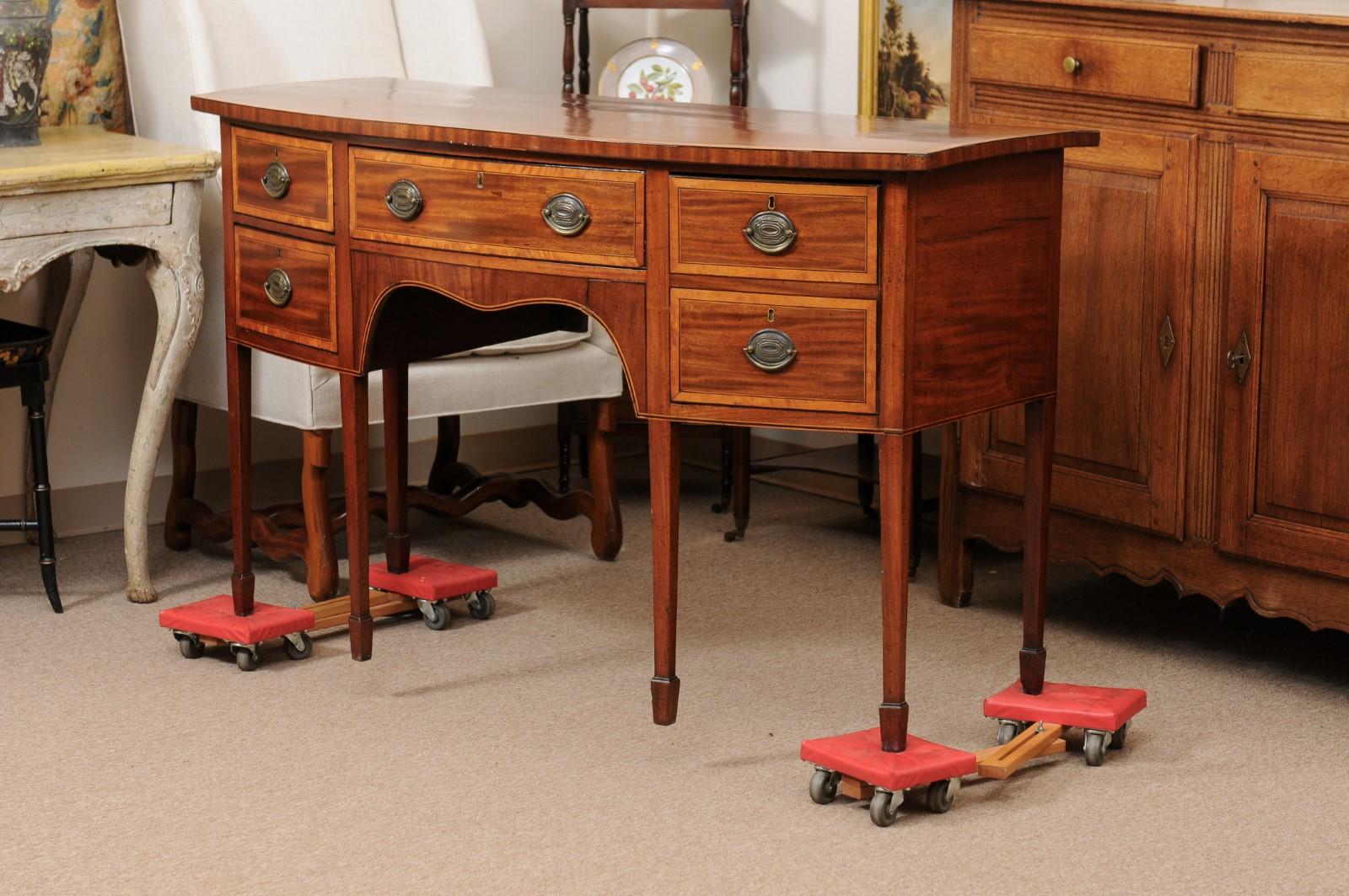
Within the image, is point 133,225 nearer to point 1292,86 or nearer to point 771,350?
point 771,350

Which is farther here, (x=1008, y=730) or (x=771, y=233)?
(x=1008, y=730)

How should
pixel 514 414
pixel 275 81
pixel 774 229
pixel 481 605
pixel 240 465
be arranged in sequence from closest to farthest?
pixel 774 229, pixel 240 465, pixel 481 605, pixel 275 81, pixel 514 414

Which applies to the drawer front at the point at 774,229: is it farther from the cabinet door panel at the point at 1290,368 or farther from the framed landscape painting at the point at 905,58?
the framed landscape painting at the point at 905,58

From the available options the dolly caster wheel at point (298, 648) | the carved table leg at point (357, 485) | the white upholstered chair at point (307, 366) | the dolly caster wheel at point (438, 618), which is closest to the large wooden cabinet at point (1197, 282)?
the white upholstered chair at point (307, 366)

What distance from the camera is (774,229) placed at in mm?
2631

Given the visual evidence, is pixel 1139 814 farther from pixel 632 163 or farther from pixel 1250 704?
pixel 632 163

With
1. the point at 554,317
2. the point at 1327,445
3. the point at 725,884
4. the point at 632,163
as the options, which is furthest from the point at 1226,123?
the point at 725,884

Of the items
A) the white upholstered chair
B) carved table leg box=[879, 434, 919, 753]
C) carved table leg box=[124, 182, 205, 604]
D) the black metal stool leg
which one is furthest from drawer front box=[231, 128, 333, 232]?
carved table leg box=[879, 434, 919, 753]

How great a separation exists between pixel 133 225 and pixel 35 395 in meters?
0.39

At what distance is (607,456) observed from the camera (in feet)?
13.6

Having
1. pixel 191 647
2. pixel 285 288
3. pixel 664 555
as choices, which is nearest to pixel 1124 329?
pixel 664 555

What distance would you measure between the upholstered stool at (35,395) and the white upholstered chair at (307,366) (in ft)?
1.33

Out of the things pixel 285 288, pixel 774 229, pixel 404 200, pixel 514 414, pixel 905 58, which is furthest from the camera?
pixel 514 414

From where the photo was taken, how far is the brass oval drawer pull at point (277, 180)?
3.15m
